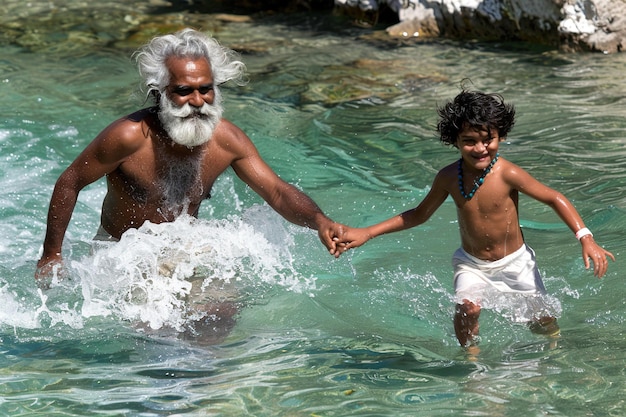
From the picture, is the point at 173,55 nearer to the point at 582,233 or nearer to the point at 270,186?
the point at 270,186

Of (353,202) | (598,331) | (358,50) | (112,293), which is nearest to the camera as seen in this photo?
(598,331)

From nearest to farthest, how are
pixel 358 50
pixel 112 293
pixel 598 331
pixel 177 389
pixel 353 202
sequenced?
pixel 177 389, pixel 598 331, pixel 112 293, pixel 353 202, pixel 358 50

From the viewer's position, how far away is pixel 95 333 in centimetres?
481

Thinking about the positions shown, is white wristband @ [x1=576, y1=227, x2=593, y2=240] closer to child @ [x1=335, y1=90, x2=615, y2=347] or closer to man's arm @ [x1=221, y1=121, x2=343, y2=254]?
child @ [x1=335, y1=90, x2=615, y2=347]

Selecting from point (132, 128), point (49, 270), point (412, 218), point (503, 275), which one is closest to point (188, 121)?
point (132, 128)

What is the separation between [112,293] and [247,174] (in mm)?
931

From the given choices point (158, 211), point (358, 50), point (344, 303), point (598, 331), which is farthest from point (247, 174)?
point (358, 50)

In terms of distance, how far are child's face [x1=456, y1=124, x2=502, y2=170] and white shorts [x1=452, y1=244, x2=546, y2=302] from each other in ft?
1.61

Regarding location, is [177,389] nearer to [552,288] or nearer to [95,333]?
[95,333]

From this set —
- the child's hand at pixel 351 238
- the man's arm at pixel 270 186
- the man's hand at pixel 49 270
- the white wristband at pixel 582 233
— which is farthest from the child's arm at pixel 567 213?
the man's hand at pixel 49 270

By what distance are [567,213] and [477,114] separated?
1.99 ft

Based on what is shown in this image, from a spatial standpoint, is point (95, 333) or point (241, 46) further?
point (241, 46)

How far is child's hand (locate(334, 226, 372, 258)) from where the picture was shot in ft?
15.7

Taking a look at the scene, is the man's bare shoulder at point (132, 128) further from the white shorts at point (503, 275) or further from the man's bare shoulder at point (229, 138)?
the white shorts at point (503, 275)
